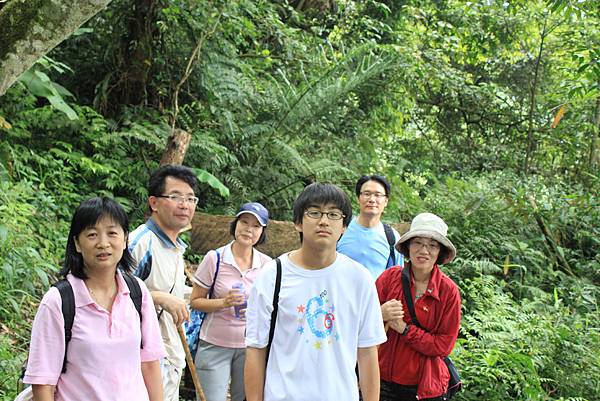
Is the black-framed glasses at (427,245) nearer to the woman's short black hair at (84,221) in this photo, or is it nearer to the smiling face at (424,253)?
the smiling face at (424,253)

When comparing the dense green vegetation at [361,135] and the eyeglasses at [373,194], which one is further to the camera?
the dense green vegetation at [361,135]

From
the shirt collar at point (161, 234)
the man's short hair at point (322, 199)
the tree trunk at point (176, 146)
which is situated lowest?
the shirt collar at point (161, 234)

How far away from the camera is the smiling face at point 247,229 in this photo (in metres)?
4.12

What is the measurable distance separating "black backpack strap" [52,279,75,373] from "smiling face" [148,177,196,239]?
0.96 m

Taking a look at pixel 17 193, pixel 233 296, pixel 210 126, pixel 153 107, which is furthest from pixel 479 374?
pixel 153 107

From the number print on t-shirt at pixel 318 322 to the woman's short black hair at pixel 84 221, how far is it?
2.63 feet

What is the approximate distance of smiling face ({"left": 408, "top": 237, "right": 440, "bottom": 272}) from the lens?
361 centimetres

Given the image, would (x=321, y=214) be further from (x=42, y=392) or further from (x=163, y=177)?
(x=42, y=392)

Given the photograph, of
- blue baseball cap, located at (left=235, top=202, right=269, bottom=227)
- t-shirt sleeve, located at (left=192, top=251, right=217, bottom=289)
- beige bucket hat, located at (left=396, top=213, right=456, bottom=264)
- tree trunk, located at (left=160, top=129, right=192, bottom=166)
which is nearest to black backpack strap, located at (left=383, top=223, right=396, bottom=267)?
beige bucket hat, located at (left=396, top=213, right=456, bottom=264)

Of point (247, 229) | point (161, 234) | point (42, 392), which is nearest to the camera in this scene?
point (42, 392)

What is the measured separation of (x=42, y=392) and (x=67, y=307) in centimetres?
30

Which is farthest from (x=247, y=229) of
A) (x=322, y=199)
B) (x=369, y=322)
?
(x=369, y=322)

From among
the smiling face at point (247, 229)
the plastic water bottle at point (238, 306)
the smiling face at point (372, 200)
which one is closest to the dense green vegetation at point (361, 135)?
the smiling face at point (372, 200)

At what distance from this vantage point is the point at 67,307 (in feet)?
7.53
